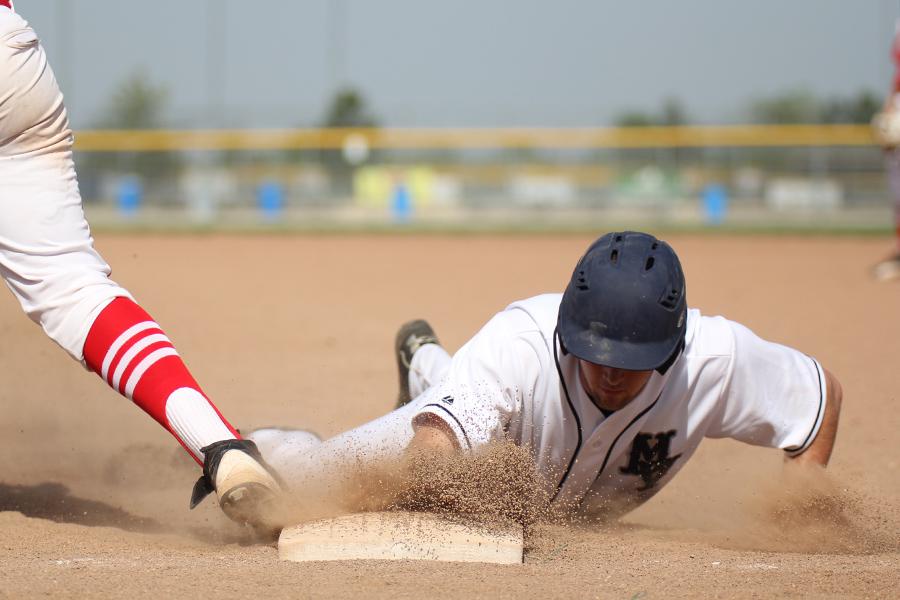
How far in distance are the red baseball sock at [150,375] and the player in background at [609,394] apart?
1.17ft

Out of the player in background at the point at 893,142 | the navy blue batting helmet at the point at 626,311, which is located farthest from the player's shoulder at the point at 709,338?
the player in background at the point at 893,142

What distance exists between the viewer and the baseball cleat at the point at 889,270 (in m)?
9.59

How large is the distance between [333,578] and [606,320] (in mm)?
863

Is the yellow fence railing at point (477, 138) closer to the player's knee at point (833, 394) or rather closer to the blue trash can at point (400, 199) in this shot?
the blue trash can at point (400, 199)

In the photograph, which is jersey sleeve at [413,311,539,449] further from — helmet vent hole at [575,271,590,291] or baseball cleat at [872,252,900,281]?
baseball cleat at [872,252,900,281]

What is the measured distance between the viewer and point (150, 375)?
8.73 feet

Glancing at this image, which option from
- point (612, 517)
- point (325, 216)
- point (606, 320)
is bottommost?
point (325, 216)

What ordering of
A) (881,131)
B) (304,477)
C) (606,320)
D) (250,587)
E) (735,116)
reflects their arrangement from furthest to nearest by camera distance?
(735,116)
(881,131)
(304,477)
(606,320)
(250,587)

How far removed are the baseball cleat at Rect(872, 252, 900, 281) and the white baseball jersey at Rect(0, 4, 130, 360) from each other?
27.6 feet

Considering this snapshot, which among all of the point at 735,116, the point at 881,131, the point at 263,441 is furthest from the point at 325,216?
the point at 263,441

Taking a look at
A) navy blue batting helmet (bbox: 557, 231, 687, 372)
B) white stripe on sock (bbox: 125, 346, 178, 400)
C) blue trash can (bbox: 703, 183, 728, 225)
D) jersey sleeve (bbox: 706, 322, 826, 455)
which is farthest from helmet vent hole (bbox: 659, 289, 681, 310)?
blue trash can (bbox: 703, 183, 728, 225)

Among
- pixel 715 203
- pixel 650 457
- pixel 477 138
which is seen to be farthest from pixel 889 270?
pixel 477 138

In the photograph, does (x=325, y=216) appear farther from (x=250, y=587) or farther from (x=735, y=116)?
(x=250, y=587)

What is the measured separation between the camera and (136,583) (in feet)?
7.24
